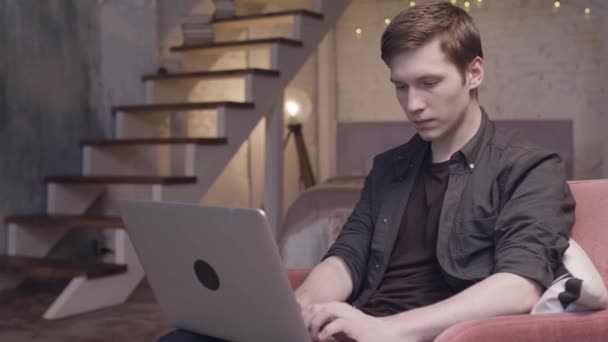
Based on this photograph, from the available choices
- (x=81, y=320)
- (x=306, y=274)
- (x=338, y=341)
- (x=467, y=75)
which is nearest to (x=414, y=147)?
(x=467, y=75)

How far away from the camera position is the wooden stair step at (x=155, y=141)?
13.1ft

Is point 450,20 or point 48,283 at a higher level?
point 450,20

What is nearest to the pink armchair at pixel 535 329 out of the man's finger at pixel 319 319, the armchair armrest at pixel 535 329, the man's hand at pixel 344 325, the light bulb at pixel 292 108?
the armchair armrest at pixel 535 329

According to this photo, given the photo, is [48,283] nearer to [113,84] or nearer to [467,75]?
[113,84]

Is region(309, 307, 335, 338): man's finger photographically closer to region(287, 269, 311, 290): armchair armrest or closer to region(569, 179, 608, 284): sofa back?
region(287, 269, 311, 290): armchair armrest

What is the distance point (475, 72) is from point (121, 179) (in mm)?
2841

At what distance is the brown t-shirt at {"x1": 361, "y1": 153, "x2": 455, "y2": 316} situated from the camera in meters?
1.49

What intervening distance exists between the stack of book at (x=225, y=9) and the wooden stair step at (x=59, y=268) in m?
1.91

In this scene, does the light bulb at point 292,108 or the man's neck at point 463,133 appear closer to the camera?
the man's neck at point 463,133

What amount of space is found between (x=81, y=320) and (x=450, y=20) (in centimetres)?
242

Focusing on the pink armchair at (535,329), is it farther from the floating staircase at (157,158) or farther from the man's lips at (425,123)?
the floating staircase at (157,158)

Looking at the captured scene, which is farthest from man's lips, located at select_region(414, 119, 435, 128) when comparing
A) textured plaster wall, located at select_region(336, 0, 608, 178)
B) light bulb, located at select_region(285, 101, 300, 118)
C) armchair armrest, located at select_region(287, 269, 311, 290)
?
light bulb, located at select_region(285, 101, 300, 118)

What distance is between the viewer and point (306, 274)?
1.71 metres

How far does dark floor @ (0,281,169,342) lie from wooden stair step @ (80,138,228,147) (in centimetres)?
81
